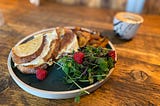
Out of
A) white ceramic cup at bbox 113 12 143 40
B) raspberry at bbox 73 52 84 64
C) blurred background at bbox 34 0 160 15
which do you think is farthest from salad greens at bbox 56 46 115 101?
blurred background at bbox 34 0 160 15

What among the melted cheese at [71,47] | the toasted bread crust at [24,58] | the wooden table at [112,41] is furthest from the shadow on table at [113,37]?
the toasted bread crust at [24,58]

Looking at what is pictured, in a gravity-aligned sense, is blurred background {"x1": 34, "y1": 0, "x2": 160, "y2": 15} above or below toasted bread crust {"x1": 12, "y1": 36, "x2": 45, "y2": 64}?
above

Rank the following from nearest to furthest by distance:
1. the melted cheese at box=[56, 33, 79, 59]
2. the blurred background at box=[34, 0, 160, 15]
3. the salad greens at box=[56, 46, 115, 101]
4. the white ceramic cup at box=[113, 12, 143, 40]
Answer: the salad greens at box=[56, 46, 115, 101] → the melted cheese at box=[56, 33, 79, 59] → the white ceramic cup at box=[113, 12, 143, 40] → the blurred background at box=[34, 0, 160, 15]

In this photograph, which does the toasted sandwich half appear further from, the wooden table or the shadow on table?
the shadow on table

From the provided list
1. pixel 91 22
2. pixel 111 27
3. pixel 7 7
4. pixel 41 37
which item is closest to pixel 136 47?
pixel 111 27

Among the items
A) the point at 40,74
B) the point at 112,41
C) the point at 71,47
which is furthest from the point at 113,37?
the point at 40,74
